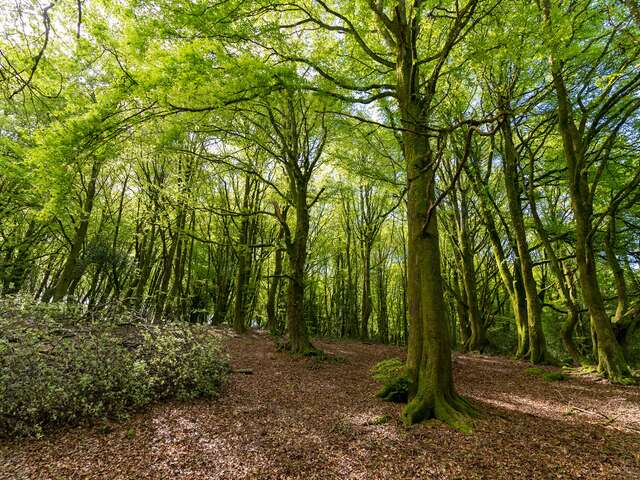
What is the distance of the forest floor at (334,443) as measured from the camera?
3432mm

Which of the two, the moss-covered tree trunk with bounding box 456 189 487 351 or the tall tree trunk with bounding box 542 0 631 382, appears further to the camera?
the moss-covered tree trunk with bounding box 456 189 487 351

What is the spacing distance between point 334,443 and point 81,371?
4.03 meters

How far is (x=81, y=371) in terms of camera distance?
16.3 feet

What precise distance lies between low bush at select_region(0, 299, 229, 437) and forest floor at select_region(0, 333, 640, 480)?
0.30 metres

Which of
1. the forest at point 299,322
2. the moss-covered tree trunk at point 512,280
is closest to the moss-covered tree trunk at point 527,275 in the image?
the forest at point 299,322

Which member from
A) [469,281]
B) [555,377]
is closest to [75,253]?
[469,281]

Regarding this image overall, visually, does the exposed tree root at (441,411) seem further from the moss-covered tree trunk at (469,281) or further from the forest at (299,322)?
the moss-covered tree trunk at (469,281)

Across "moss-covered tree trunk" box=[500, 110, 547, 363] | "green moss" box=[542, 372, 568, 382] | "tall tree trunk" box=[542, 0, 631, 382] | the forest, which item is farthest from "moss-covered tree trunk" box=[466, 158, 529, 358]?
"green moss" box=[542, 372, 568, 382]

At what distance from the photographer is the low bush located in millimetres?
4223

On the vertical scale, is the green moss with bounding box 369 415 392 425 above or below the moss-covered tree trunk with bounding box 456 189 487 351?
below

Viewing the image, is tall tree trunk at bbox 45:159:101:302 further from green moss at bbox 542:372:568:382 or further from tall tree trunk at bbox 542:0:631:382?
green moss at bbox 542:372:568:382

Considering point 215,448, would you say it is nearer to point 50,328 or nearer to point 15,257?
point 50,328

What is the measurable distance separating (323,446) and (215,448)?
1.35 meters

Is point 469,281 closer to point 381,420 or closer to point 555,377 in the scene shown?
point 555,377
